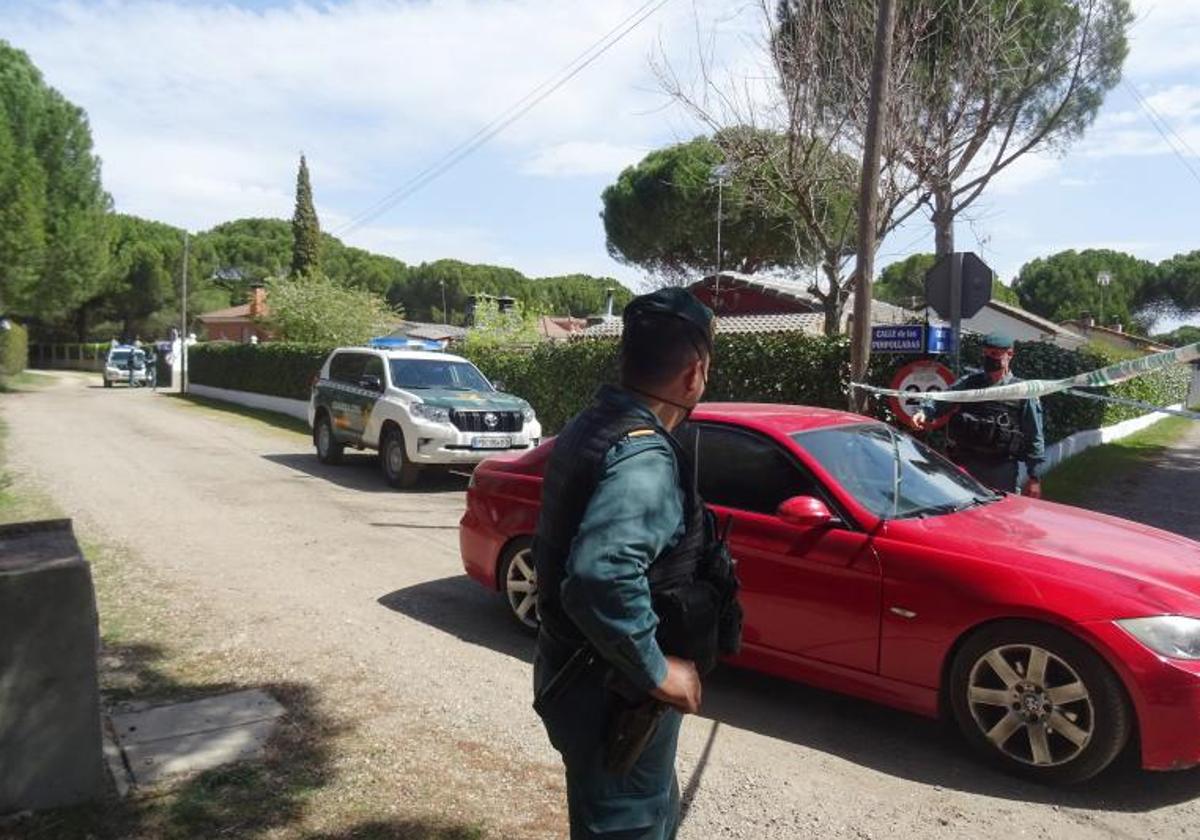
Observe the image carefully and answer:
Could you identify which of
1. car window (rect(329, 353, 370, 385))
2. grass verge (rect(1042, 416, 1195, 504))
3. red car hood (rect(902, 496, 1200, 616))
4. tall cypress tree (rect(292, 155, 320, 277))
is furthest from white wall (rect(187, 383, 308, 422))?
tall cypress tree (rect(292, 155, 320, 277))

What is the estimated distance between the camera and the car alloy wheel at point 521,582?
531cm

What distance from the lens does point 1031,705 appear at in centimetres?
369

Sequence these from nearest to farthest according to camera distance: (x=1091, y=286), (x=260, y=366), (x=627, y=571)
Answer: (x=627, y=571)
(x=260, y=366)
(x=1091, y=286)

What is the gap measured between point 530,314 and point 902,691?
23288mm

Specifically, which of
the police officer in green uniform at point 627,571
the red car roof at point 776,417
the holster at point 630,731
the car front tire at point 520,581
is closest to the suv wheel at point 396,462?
the car front tire at point 520,581

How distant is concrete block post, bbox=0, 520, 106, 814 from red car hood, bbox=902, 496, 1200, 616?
3423 millimetres

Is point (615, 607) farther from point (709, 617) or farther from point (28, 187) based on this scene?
point (28, 187)

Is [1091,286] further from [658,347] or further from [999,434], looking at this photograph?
[658,347]

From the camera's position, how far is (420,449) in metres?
11.4

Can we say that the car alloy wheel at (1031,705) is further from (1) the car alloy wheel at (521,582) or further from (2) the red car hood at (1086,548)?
(1) the car alloy wheel at (521,582)

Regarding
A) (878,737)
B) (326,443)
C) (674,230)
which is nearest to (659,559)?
(878,737)

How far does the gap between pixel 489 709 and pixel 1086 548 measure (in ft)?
9.24

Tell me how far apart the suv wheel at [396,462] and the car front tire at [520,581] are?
629cm

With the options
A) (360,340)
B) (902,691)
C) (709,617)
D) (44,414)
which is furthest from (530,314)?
(709,617)
